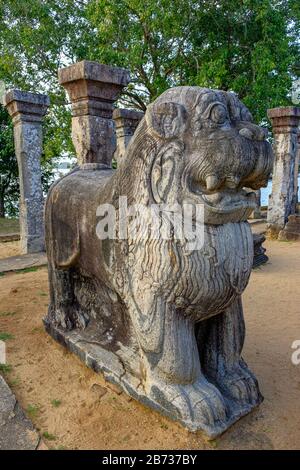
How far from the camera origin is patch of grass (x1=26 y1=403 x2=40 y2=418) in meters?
2.03

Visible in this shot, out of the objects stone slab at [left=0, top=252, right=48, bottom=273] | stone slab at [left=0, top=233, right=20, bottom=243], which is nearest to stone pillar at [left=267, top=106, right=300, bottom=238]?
stone slab at [left=0, top=252, right=48, bottom=273]

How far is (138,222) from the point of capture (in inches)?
72.2

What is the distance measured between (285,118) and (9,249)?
243 inches

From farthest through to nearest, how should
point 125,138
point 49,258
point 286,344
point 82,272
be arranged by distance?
point 125,138
point 286,344
point 49,258
point 82,272

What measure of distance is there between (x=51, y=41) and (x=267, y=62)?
5.66 meters

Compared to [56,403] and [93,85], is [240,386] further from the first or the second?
[93,85]

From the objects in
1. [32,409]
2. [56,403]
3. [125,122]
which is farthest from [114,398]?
[125,122]

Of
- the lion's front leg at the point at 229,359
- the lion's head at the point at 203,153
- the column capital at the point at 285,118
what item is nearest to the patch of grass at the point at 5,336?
the lion's front leg at the point at 229,359

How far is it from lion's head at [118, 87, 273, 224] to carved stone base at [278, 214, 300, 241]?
257 inches

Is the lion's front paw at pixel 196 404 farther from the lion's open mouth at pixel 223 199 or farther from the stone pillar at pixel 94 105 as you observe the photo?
the stone pillar at pixel 94 105

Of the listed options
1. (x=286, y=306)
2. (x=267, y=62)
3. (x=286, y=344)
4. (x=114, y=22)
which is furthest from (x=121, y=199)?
(x=114, y=22)

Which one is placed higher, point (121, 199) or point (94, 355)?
point (121, 199)

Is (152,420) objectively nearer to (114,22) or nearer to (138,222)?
(138,222)

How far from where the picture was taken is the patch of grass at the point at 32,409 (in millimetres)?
2027
